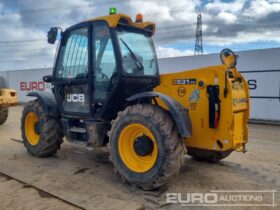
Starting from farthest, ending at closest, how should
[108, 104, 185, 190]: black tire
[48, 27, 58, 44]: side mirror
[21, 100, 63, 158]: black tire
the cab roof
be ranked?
[21, 100, 63, 158]: black tire
[48, 27, 58, 44]: side mirror
the cab roof
[108, 104, 185, 190]: black tire

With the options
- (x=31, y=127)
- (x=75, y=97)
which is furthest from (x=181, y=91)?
(x=31, y=127)

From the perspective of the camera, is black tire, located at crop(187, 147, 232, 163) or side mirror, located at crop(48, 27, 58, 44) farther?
side mirror, located at crop(48, 27, 58, 44)

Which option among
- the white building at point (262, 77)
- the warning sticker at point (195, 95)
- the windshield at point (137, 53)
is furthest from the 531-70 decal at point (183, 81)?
the white building at point (262, 77)

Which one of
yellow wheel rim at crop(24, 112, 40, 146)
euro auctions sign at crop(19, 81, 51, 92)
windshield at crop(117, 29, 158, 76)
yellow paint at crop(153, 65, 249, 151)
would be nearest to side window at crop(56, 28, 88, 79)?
windshield at crop(117, 29, 158, 76)

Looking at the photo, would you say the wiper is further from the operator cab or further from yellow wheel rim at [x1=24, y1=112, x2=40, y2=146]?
yellow wheel rim at [x1=24, y1=112, x2=40, y2=146]

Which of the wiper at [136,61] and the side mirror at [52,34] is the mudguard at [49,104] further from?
the wiper at [136,61]

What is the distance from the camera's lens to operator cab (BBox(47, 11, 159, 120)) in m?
5.02

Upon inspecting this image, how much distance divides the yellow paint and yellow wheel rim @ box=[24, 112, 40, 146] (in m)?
2.86

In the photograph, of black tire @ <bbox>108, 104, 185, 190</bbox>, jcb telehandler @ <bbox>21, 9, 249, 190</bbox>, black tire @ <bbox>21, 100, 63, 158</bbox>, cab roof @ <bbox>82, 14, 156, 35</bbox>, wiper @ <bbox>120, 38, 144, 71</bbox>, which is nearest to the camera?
black tire @ <bbox>108, 104, 185, 190</bbox>

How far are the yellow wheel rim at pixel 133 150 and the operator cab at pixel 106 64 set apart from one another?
729 mm

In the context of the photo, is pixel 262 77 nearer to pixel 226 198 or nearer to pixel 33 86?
pixel 226 198

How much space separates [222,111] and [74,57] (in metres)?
2.72

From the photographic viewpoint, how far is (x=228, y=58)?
484 centimetres

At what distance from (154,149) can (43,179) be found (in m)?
1.76
